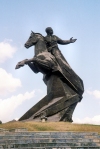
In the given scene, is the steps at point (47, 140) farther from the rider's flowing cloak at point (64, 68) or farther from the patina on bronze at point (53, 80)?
the rider's flowing cloak at point (64, 68)

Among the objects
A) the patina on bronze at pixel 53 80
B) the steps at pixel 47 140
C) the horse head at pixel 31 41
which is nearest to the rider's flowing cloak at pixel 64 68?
the patina on bronze at pixel 53 80

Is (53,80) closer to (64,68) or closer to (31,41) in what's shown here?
(64,68)

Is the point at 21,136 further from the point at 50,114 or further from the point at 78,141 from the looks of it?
the point at 50,114

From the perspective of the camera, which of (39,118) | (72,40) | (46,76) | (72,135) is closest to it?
(72,135)

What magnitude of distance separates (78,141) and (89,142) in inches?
18.9

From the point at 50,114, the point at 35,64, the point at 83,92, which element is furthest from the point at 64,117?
the point at 35,64

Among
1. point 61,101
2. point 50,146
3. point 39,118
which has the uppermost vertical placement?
point 61,101

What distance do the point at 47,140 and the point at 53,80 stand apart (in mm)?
7131

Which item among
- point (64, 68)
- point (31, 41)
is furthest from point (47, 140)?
point (31, 41)

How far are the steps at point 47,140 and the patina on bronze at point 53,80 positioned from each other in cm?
494

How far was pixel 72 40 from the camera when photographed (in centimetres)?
1991

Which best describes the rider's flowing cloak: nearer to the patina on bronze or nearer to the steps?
the patina on bronze

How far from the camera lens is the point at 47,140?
11273 millimetres

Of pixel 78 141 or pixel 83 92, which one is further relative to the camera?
pixel 83 92
